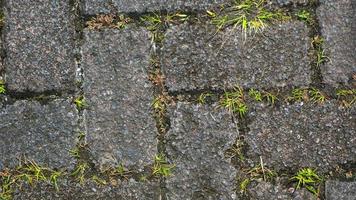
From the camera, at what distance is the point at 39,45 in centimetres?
237

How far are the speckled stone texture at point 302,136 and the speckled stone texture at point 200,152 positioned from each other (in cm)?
11

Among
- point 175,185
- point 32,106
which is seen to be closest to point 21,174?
point 32,106

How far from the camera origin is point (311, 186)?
2285 mm

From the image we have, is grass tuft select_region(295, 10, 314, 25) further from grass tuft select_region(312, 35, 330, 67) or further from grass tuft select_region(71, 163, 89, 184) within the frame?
grass tuft select_region(71, 163, 89, 184)

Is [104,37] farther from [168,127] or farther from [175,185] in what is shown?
[175,185]

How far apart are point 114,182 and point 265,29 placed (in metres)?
0.87

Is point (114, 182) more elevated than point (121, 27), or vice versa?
point (121, 27)

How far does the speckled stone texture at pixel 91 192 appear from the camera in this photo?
7.36 ft

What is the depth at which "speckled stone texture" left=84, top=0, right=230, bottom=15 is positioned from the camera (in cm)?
242

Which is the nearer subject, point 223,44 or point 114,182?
point 114,182

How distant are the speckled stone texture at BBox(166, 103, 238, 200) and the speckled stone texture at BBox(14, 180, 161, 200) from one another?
0.09 m

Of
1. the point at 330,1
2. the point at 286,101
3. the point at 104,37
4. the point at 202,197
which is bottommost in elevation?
the point at 202,197

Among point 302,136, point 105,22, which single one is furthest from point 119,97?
point 302,136

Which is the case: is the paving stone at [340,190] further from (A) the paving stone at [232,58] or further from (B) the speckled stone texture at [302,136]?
(A) the paving stone at [232,58]
